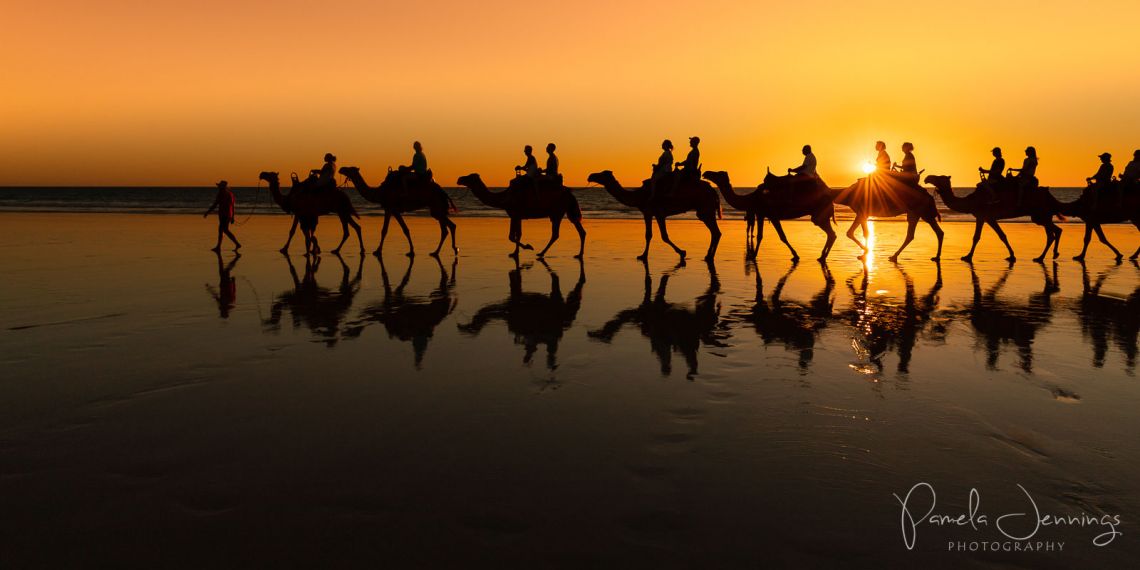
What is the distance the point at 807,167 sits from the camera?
17.3 metres

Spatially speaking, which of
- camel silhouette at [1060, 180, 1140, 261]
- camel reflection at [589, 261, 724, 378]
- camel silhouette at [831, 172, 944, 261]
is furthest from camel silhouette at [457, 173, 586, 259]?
camel silhouette at [1060, 180, 1140, 261]

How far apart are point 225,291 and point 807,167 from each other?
44.0 feet

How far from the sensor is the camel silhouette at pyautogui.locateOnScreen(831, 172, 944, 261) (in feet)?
57.9

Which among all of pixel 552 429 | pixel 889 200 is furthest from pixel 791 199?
pixel 552 429

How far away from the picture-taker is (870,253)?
20.3 meters

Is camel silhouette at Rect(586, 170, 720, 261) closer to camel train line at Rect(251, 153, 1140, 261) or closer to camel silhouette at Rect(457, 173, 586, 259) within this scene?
camel train line at Rect(251, 153, 1140, 261)

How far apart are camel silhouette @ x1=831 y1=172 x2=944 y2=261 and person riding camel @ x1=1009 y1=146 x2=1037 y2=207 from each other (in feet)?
6.71

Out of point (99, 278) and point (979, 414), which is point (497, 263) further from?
point (979, 414)

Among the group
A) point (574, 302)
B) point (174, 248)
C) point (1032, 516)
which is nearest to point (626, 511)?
point (1032, 516)

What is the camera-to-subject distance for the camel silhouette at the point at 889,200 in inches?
695

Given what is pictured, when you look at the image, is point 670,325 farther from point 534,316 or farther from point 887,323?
point 887,323

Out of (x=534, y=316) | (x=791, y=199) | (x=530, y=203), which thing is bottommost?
(x=534, y=316)

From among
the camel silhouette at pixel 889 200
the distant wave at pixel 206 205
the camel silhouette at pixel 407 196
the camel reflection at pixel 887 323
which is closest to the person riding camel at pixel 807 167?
the camel silhouette at pixel 889 200

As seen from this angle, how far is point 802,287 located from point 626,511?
10.0m
